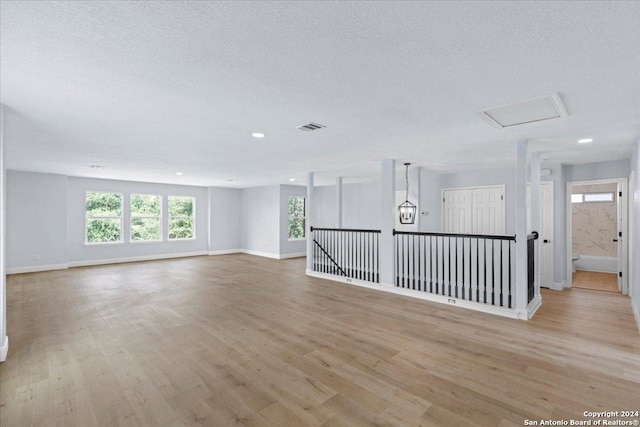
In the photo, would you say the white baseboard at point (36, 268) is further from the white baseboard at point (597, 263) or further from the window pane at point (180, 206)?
the white baseboard at point (597, 263)

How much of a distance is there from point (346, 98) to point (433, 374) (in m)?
2.52

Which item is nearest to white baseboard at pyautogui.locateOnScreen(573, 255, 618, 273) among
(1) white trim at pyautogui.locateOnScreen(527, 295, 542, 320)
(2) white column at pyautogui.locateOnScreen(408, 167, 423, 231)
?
(1) white trim at pyautogui.locateOnScreen(527, 295, 542, 320)

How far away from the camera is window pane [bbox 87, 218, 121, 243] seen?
27.8 feet

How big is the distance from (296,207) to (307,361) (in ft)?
26.5

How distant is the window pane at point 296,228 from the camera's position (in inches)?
418

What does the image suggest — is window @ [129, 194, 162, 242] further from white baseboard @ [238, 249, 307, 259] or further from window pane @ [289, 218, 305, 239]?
window pane @ [289, 218, 305, 239]

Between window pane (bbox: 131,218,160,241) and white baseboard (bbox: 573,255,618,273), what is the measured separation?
11676 millimetres

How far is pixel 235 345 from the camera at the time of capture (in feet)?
10.8

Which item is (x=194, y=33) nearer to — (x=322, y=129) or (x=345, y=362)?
(x=322, y=129)

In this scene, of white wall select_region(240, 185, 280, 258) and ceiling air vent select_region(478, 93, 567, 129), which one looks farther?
white wall select_region(240, 185, 280, 258)

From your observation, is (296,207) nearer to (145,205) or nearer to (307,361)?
(145,205)

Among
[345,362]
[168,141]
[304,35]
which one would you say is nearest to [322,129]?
[304,35]

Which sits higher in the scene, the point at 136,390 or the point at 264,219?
the point at 264,219

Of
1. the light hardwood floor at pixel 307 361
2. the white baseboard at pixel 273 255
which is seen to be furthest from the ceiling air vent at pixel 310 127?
the white baseboard at pixel 273 255
